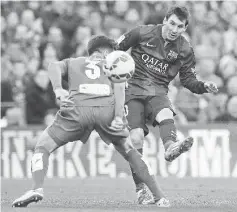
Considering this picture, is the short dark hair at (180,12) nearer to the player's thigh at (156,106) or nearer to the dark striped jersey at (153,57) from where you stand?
the dark striped jersey at (153,57)

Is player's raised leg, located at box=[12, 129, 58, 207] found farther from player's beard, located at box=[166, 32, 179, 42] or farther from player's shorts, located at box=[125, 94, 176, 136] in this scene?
player's beard, located at box=[166, 32, 179, 42]

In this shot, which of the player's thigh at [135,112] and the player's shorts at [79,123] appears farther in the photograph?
the player's thigh at [135,112]

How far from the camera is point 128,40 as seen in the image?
9367 mm

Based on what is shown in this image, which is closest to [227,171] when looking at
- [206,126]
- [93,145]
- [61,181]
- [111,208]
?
[206,126]

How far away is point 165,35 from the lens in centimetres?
931

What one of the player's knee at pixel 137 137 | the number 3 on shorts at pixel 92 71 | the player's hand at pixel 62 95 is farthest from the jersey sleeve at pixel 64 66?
the player's knee at pixel 137 137

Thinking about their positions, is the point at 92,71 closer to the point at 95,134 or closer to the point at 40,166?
the point at 40,166

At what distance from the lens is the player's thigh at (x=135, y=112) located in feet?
30.1

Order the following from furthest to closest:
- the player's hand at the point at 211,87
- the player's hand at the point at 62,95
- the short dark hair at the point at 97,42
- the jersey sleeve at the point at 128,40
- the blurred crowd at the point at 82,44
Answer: the blurred crowd at the point at 82,44, the jersey sleeve at the point at 128,40, the player's hand at the point at 211,87, the short dark hair at the point at 97,42, the player's hand at the point at 62,95

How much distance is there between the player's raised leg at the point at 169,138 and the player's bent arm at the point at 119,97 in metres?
0.83

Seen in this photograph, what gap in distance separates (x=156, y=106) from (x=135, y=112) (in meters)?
0.27

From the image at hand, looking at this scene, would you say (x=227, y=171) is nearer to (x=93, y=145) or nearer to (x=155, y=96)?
(x=93, y=145)

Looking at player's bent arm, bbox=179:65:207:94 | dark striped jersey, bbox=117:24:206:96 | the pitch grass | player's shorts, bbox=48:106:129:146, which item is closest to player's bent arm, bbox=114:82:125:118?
player's shorts, bbox=48:106:129:146

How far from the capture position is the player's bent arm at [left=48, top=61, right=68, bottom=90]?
25.2 feet
